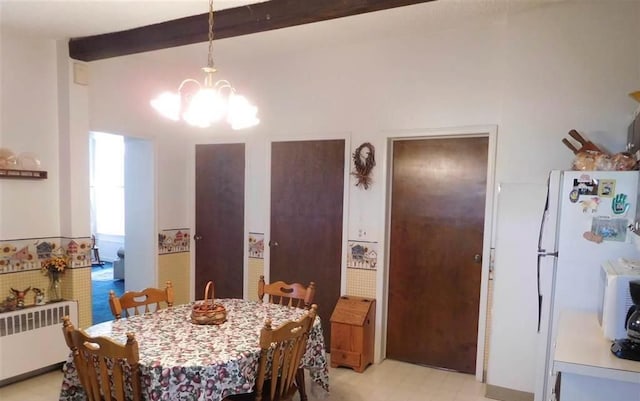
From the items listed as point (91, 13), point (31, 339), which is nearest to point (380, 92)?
point (91, 13)

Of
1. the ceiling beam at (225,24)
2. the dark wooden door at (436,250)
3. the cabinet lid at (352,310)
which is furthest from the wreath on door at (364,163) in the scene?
the ceiling beam at (225,24)

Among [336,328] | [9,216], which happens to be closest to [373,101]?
[336,328]

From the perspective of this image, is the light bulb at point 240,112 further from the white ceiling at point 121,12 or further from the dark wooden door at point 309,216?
the dark wooden door at point 309,216

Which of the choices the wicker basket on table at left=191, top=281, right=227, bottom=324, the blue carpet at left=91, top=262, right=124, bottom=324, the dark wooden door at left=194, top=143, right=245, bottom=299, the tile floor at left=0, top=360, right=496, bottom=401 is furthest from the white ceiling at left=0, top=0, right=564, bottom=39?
the blue carpet at left=91, top=262, right=124, bottom=324

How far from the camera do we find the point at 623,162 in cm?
228

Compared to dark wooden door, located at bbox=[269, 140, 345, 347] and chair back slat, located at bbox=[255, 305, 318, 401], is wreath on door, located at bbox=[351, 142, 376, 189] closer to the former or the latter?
dark wooden door, located at bbox=[269, 140, 345, 347]

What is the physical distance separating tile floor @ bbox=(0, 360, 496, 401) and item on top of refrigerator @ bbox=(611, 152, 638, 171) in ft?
5.84

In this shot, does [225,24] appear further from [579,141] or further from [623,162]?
[623,162]

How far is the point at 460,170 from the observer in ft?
10.7

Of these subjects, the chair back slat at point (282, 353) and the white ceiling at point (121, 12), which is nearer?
the chair back slat at point (282, 353)

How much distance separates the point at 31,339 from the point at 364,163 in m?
2.88

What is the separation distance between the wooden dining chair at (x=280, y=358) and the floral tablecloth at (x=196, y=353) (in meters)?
0.06

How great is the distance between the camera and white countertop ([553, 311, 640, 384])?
152 centimetres

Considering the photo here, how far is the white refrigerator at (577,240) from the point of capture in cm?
221
